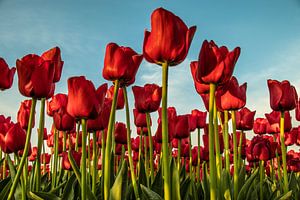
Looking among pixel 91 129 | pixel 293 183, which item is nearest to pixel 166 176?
pixel 91 129

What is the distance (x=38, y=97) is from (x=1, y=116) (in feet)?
5.96

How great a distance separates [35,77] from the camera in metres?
2.25

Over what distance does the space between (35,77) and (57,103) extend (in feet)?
4.59

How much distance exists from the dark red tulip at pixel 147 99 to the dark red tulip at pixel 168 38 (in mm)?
1071

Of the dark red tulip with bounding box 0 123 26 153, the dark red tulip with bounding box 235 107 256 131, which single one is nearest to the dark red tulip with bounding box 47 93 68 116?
the dark red tulip with bounding box 0 123 26 153

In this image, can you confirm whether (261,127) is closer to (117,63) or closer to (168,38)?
(117,63)

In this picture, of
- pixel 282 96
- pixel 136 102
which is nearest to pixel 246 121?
pixel 282 96

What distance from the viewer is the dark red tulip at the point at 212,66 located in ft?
6.50

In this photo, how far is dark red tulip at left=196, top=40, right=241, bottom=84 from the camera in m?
1.98

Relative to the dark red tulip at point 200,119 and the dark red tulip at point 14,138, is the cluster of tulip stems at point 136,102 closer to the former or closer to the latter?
the dark red tulip at point 14,138

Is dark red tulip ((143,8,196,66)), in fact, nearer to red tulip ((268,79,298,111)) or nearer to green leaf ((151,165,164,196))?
green leaf ((151,165,164,196))

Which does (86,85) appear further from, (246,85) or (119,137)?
(119,137)

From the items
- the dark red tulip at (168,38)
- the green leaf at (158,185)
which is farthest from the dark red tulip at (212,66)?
the green leaf at (158,185)

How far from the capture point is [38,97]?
228 centimetres
